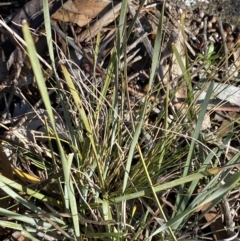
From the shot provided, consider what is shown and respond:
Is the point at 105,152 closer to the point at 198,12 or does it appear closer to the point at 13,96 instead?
the point at 13,96

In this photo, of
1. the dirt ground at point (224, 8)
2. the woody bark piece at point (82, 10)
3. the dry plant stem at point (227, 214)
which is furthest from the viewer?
the dirt ground at point (224, 8)

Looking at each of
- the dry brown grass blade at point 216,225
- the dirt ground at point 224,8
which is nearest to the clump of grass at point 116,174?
the dry brown grass blade at point 216,225

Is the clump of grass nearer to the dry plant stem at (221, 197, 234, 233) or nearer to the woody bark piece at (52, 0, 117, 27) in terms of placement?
the dry plant stem at (221, 197, 234, 233)

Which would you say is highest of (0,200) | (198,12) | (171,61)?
(198,12)

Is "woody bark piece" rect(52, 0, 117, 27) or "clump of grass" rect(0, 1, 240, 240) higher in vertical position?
"woody bark piece" rect(52, 0, 117, 27)

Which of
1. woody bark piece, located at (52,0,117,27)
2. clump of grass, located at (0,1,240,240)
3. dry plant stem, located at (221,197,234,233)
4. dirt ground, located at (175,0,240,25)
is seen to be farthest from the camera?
dirt ground, located at (175,0,240,25)

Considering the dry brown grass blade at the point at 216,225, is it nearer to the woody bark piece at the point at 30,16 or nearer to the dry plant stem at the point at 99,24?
the dry plant stem at the point at 99,24

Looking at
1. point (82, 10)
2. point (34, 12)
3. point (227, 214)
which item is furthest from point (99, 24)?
point (227, 214)

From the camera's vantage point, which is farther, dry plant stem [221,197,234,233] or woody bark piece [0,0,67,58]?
woody bark piece [0,0,67,58]

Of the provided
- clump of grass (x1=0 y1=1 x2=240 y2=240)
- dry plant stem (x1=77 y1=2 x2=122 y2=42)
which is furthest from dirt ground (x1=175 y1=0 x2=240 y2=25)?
clump of grass (x1=0 y1=1 x2=240 y2=240)

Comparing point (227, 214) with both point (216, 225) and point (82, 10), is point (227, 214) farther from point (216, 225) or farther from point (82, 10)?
point (82, 10)

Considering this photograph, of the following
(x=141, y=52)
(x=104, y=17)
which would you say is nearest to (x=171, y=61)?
(x=141, y=52)
